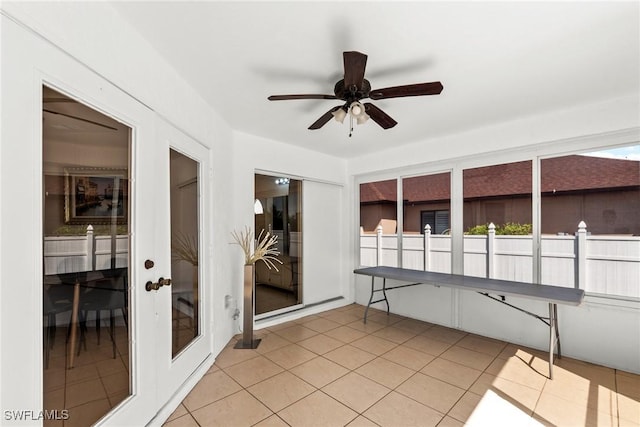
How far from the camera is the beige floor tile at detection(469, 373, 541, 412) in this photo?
89.2 inches

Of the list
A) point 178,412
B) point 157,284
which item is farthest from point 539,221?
point 178,412

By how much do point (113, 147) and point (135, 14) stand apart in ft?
2.61

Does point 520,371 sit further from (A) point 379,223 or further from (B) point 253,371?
(A) point 379,223

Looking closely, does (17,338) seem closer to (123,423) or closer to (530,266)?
(123,423)

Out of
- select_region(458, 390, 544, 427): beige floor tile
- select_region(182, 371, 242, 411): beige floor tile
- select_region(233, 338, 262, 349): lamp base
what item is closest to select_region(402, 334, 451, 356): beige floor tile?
select_region(458, 390, 544, 427): beige floor tile

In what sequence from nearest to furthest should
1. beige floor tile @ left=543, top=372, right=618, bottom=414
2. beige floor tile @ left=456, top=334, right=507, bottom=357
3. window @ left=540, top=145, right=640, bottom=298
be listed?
beige floor tile @ left=543, top=372, right=618, bottom=414
window @ left=540, top=145, right=640, bottom=298
beige floor tile @ left=456, top=334, right=507, bottom=357

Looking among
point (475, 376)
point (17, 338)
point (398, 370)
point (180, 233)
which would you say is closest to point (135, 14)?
point (180, 233)

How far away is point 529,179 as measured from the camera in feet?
11.2

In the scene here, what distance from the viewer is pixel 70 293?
147 centimetres

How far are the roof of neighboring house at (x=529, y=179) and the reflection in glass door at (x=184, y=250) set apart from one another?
10.6ft

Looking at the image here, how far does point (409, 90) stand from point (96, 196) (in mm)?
2141

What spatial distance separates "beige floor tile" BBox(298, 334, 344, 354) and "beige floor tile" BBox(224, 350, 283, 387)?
1.78ft

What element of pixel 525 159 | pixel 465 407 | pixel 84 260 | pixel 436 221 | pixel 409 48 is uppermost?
pixel 409 48

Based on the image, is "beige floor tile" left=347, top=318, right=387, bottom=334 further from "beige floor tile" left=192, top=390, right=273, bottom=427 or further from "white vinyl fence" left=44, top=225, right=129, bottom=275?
"white vinyl fence" left=44, top=225, right=129, bottom=275
